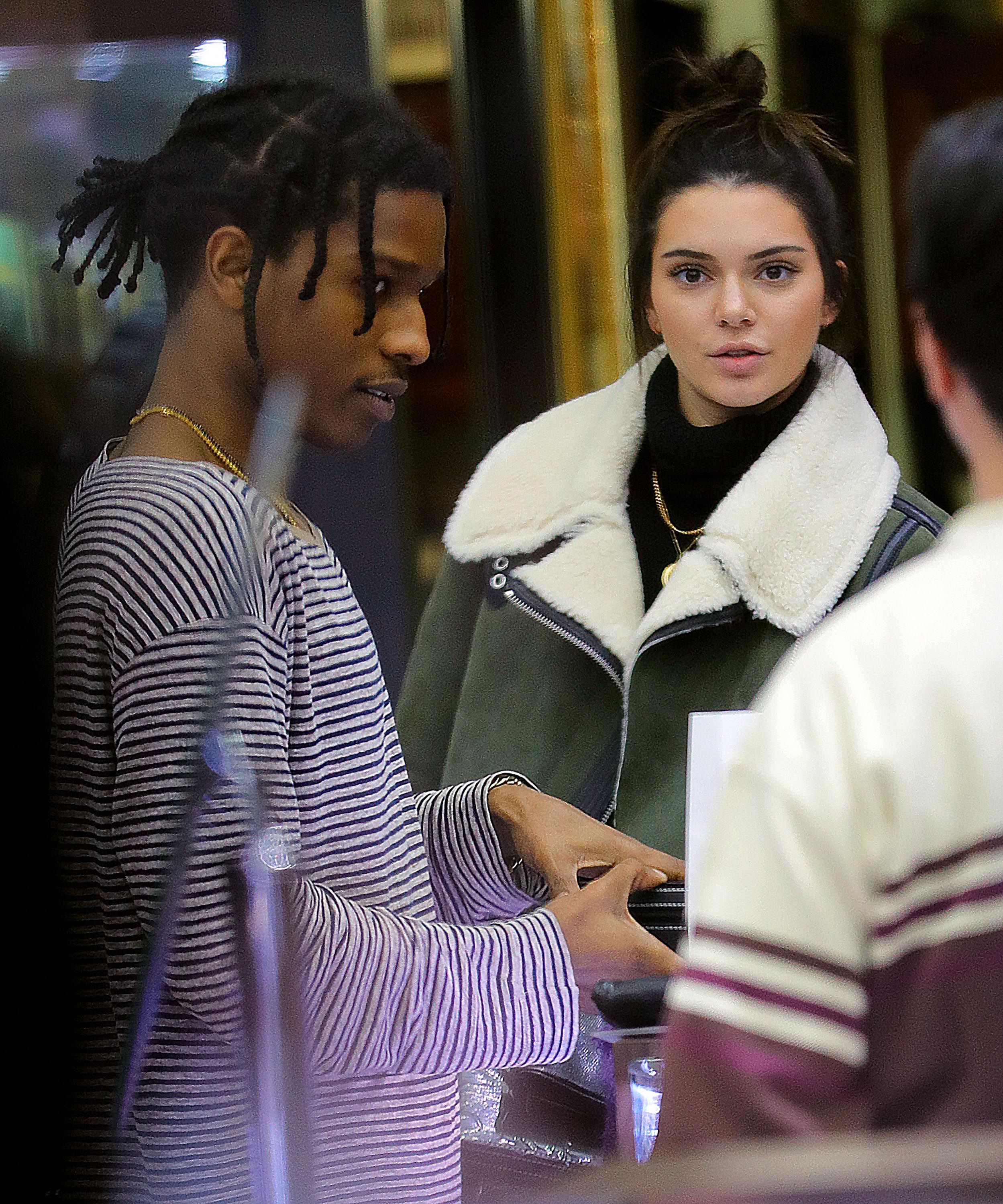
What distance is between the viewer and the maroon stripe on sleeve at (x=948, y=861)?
685 millimetres

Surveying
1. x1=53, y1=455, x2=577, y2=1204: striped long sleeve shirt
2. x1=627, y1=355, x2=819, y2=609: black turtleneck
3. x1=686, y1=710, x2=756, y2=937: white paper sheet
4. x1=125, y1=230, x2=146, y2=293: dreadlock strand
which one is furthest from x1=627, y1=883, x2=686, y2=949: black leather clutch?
x1=125, y1=230, x2=146, y2=293: dreadlock strand

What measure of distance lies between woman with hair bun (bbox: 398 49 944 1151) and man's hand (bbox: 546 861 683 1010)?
0.32 feet

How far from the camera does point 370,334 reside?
1262mm

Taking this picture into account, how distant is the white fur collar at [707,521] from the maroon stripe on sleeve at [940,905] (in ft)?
1.98

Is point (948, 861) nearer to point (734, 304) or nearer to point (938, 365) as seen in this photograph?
point (938, 365)

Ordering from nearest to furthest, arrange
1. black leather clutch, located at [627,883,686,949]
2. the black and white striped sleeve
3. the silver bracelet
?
the black and white striped sleeve, black leather clutch, located at [627,883,686,949], the silver bracelet

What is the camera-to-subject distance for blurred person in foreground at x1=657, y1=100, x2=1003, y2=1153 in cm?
68

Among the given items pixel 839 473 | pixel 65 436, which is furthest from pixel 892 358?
pixel 65 436

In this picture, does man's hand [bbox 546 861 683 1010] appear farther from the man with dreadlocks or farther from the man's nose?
the man's nose

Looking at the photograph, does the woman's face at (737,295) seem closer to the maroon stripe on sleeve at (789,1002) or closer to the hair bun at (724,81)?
the hair bun at (724,81)

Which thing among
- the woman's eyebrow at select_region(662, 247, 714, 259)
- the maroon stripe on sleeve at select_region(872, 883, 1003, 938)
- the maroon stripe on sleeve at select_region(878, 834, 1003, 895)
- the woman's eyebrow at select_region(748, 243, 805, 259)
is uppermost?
the woman's eyebrow at select_region(662, 247, 714, 259)

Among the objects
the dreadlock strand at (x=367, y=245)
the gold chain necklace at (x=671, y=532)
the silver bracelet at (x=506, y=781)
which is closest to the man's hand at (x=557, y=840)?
the silver bracelet at (x=506, y=781)

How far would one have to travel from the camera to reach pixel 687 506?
1356 mm

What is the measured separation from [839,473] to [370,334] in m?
0.43
